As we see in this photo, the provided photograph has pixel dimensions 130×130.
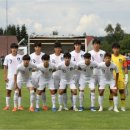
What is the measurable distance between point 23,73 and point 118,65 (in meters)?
3.06

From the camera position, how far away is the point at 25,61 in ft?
48.9

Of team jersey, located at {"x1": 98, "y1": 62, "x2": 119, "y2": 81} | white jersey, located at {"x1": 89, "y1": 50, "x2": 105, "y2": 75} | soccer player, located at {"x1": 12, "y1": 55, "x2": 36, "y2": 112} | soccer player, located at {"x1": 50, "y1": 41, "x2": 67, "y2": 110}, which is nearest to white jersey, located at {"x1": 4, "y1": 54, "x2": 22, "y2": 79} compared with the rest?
soccer player, located at {"x1": 12, "y1": 55, "x2": 36, "y2": 112}

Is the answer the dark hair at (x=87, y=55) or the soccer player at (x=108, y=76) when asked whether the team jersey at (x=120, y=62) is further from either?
the dark hair at (x=87, y=55)

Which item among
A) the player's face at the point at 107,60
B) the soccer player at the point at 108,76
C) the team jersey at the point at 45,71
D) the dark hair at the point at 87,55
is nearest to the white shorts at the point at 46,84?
the team jersey at the point at 45,71

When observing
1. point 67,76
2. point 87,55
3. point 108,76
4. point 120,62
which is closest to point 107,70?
point 108,76

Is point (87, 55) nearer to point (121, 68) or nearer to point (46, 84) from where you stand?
point (121, 68)

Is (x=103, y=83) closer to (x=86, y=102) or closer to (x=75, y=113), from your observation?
(x=75, y=113)

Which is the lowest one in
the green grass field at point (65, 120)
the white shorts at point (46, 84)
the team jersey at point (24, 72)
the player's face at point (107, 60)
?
the green grass field at point (65, 120)

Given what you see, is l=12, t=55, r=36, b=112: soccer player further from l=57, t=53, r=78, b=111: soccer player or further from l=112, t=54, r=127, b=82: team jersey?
l=112, t=54, r=127, b=82: team jersey

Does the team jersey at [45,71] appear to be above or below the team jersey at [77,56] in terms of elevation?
below

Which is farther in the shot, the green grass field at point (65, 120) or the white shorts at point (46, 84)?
the white shorts at point (46, 84)

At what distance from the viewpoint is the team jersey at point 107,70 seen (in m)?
14.8

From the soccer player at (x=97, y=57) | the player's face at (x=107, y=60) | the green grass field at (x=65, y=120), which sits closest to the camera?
the green grass field at (x=65, y=120)

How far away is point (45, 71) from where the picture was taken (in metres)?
15.1
